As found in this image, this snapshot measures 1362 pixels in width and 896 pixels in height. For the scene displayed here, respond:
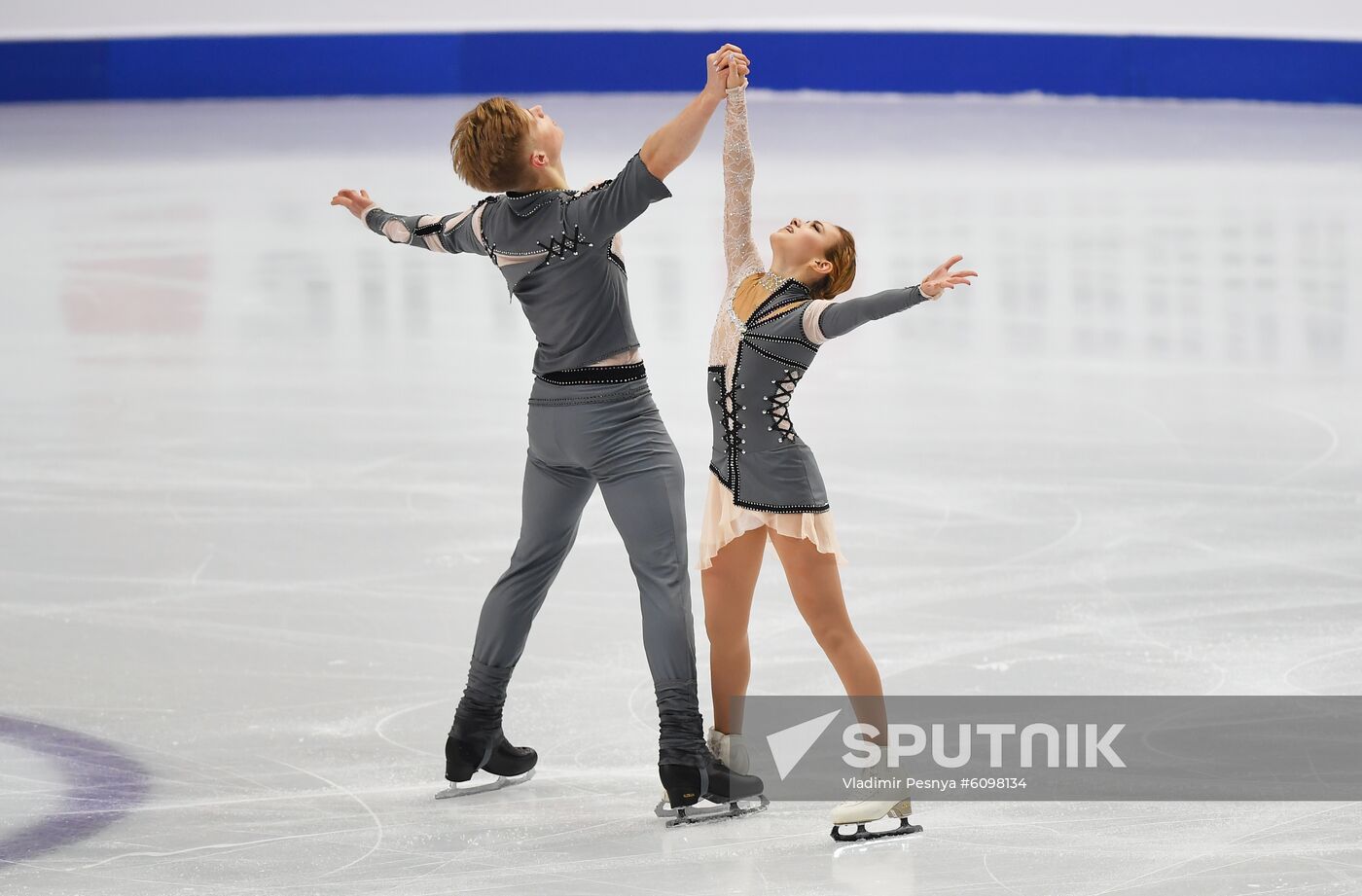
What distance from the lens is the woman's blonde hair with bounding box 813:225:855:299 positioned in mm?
2984

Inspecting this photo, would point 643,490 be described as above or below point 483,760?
above

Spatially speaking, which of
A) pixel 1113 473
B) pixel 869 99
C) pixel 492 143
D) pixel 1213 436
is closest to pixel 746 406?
pixel 492 143

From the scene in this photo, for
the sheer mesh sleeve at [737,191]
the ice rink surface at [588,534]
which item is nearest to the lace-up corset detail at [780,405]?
the sheer mesh sleeve at [737,191]

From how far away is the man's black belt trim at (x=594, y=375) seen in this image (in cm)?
301

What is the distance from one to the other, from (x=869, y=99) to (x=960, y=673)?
13612 millimetres

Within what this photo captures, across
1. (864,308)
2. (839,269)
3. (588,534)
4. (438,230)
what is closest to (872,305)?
(864,308)

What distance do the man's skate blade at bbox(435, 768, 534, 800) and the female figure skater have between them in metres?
0.51

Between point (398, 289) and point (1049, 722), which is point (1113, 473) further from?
point (398, 289)

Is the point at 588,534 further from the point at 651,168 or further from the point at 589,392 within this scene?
the point at 651,168

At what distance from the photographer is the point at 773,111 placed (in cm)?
1573

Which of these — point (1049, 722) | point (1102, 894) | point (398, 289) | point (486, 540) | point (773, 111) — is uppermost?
point (773, 111)

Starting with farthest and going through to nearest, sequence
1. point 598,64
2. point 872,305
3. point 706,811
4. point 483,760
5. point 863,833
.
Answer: point 598,64 → point 483,760 → point 706,811 → point 863,833 → point 872,305

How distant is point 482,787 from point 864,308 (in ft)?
3.70

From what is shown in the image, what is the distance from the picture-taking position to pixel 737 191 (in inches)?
117
